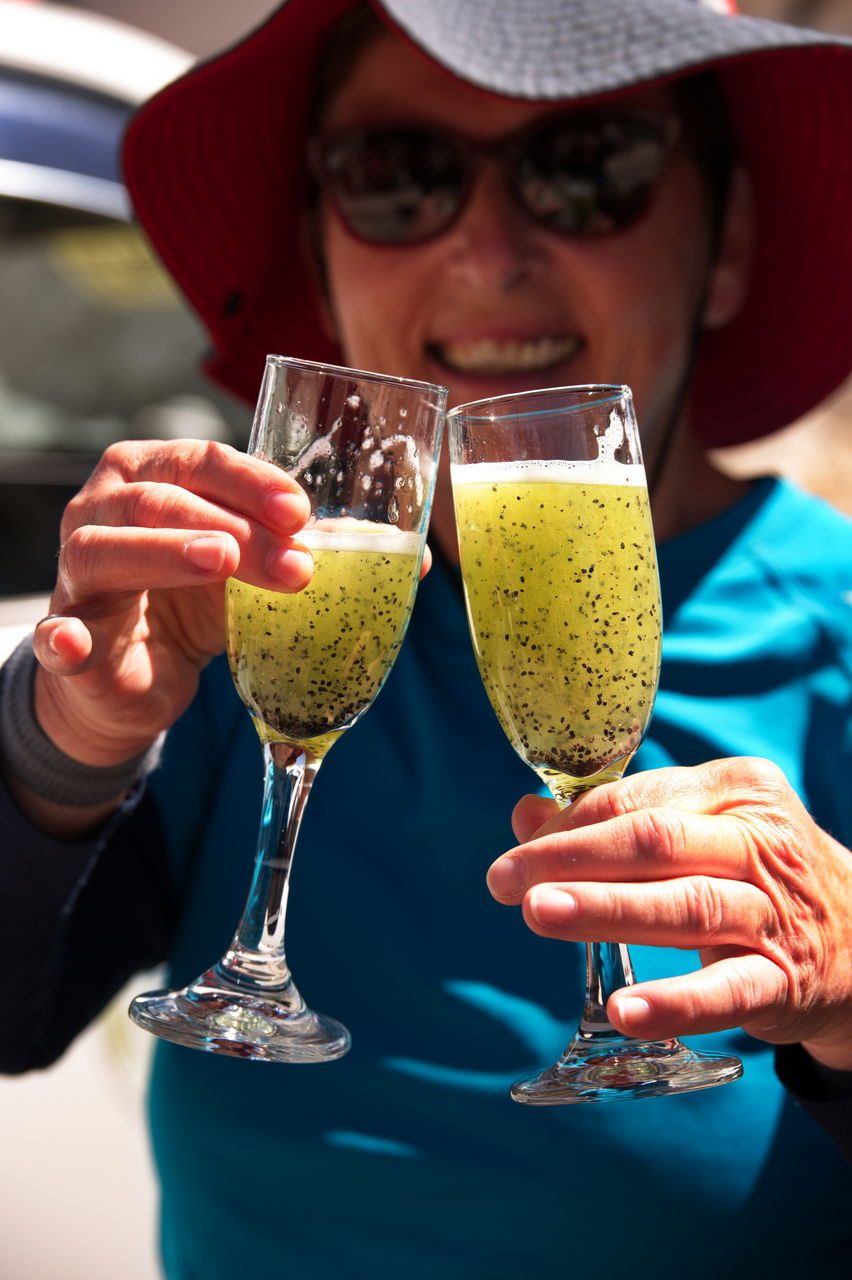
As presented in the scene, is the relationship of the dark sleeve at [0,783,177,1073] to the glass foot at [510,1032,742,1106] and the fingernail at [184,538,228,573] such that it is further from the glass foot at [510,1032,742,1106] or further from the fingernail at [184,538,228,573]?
the glass foot at [510,1032,742,1106]

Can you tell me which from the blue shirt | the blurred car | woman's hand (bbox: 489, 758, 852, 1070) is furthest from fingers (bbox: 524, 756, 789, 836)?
the blurred car

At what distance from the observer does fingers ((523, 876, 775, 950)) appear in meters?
1.06

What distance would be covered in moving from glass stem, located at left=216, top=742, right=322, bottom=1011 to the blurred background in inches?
52.6

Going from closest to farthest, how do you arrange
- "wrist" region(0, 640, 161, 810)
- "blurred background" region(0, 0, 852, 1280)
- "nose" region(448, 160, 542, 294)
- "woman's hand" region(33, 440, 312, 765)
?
"woman's hand" region(33, 440, 312, 765) < "wrist" region(0, 640, 161, 810) < "nose" region(448, 160, 542, 294) < "blurred background" region(0, 0, 852, 1280)

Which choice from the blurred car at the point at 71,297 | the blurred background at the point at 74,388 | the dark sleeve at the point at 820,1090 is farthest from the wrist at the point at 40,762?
the blurred car at the point at 71,297

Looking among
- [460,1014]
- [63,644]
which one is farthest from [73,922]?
[63,644]

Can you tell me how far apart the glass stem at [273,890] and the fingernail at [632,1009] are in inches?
18.8

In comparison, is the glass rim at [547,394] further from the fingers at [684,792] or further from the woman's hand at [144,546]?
the fingers at [684,792]

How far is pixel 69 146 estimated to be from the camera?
3977 mm

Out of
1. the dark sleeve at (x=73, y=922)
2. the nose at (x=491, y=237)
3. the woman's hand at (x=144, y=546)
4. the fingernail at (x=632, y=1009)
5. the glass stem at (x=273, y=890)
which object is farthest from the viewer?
the nose at (x=491, y=237)

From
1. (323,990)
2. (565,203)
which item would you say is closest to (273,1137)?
(323,990)

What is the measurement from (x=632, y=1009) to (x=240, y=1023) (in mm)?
470

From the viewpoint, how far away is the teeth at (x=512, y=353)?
2.03m

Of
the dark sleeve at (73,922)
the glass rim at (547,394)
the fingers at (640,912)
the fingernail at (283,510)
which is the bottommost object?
the dark sleeve at (73,922)
